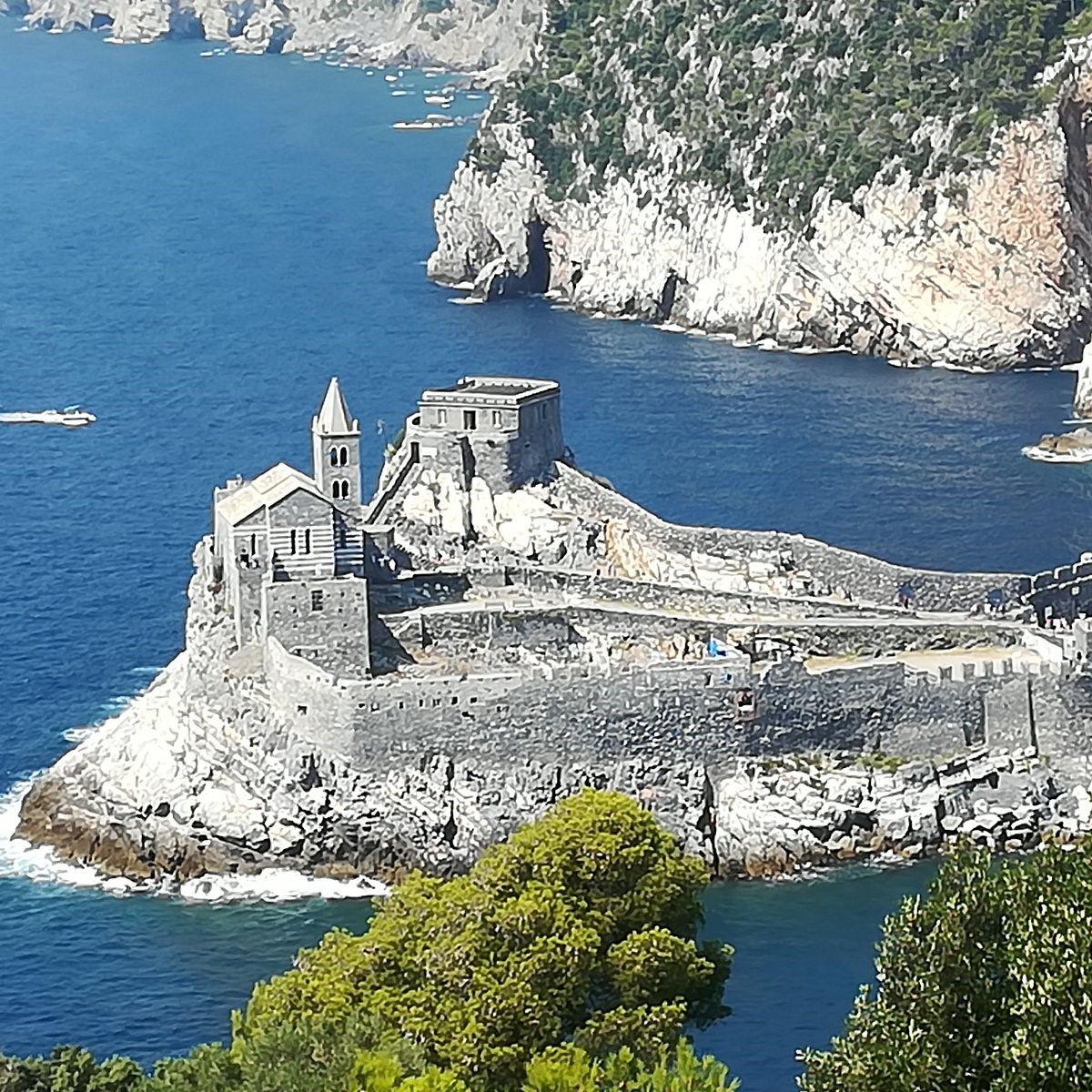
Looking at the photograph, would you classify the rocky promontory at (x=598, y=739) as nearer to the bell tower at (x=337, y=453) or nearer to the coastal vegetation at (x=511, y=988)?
the bell tower at (x=337, y=453)

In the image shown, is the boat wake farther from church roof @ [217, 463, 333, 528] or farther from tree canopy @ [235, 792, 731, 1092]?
tree canopy @ [235, 792, 731, 1092]

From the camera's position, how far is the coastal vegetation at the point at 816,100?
169 metres

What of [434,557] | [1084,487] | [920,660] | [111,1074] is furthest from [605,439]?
[111,1074]

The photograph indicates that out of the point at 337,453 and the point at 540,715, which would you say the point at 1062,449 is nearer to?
the point at 337,453

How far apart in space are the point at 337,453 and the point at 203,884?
42.5 ft

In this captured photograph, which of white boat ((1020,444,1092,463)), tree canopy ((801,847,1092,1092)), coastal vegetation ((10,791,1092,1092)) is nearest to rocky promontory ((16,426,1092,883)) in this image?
coastal vegetation ((10,791,1092,1092))

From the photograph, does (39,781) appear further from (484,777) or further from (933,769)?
(933,769)

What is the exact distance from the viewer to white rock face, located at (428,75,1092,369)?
513ft

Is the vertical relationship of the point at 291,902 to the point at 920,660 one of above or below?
below

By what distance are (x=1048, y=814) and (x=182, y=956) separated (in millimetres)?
21513

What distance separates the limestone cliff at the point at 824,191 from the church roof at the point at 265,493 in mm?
77695

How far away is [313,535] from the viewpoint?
7800 cm

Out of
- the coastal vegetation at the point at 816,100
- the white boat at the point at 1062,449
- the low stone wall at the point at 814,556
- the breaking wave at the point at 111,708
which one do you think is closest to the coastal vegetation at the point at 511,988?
the low stone wall at the point at 814,556

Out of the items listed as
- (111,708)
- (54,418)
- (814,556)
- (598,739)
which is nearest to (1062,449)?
(814,556)
